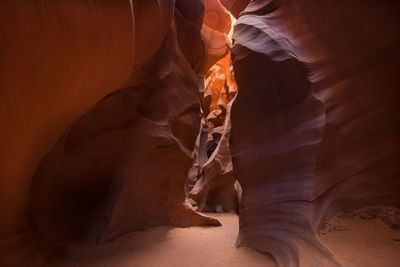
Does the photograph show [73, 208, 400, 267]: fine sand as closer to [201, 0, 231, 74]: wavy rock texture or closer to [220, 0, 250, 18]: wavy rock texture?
[201, 0, 231, 74]: wavy rock texture

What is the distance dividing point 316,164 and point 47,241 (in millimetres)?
4255

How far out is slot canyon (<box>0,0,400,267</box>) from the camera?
2.26 m

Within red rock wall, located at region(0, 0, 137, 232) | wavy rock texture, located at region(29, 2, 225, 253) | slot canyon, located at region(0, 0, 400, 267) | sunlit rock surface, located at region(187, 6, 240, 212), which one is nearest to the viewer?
red rock wall, located at region(0, 0, 137, 232)

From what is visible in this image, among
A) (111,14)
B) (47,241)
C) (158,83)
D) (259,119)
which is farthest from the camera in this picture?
(158,83)

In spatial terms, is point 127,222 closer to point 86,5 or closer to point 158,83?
point 158,83

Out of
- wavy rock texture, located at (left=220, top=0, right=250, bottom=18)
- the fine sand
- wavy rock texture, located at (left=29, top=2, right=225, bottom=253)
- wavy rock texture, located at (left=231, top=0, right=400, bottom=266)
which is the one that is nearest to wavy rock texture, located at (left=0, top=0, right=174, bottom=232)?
wavy rock texture, located at (left=29, top=2, right=225, bottom=253)

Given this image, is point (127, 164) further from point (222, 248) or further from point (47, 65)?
point (47, 65)

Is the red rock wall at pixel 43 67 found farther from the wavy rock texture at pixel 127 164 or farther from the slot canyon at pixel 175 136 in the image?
the wavy rock texture at pixel 127 164

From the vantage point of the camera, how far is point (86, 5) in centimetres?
206

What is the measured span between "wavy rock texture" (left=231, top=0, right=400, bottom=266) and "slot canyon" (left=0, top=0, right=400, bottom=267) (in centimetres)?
2

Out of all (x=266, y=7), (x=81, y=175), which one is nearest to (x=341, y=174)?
(x=266, y=7)

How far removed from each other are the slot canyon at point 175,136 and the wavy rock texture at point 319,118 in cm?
2

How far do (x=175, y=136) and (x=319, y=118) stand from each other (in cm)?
349

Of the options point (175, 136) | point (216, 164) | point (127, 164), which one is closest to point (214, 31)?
point (175, 136)
